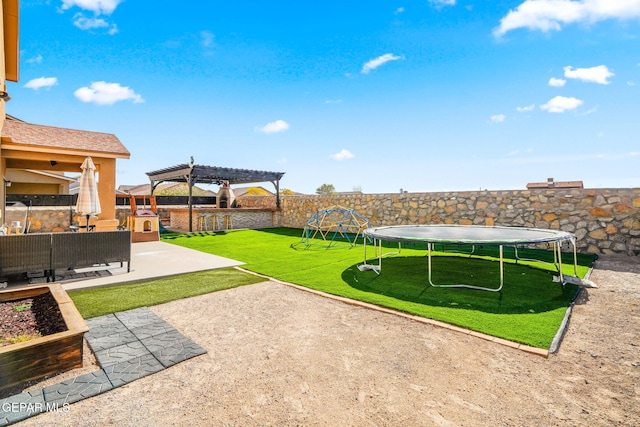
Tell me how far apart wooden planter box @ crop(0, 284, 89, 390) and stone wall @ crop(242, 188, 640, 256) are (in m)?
10.7

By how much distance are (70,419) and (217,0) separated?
1265cm

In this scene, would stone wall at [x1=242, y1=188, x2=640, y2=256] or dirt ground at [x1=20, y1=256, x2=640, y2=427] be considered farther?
stone wall at [x1=242, y1=188, x2=640, y2=256]

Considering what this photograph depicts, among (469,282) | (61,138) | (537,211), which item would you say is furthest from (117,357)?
(537,211)

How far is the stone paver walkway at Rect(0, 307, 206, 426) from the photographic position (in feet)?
6.90

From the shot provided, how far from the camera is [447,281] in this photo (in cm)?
547

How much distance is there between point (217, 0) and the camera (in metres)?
10.5

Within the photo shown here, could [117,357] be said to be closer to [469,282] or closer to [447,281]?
[447,281]

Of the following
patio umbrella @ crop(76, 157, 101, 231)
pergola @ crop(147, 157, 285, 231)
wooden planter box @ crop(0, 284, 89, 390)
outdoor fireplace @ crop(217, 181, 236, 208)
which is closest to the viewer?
wooden planter box @ crop(0, 284, 89, 390)

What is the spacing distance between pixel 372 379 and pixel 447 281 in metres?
3.62

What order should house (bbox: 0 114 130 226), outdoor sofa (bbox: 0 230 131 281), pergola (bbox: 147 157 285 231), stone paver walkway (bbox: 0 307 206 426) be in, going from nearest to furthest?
stone paver walkway (bbox: 0 307 206 426) < outdoor sofa (bbox: 0 230 131 281) < house (bbox: 0 114 130 226) < pergola (bbox: 147 157 285 231)

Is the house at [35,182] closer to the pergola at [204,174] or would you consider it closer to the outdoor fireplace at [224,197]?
the pergola at [204,174]

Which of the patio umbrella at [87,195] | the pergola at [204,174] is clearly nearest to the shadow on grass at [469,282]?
the patio umbrella at [87,195]

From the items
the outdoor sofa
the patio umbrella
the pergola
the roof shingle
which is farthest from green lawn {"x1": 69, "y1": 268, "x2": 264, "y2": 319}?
the pergola

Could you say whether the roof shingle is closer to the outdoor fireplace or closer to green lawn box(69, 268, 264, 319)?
green lawn box(69, 268, 264, 319)
